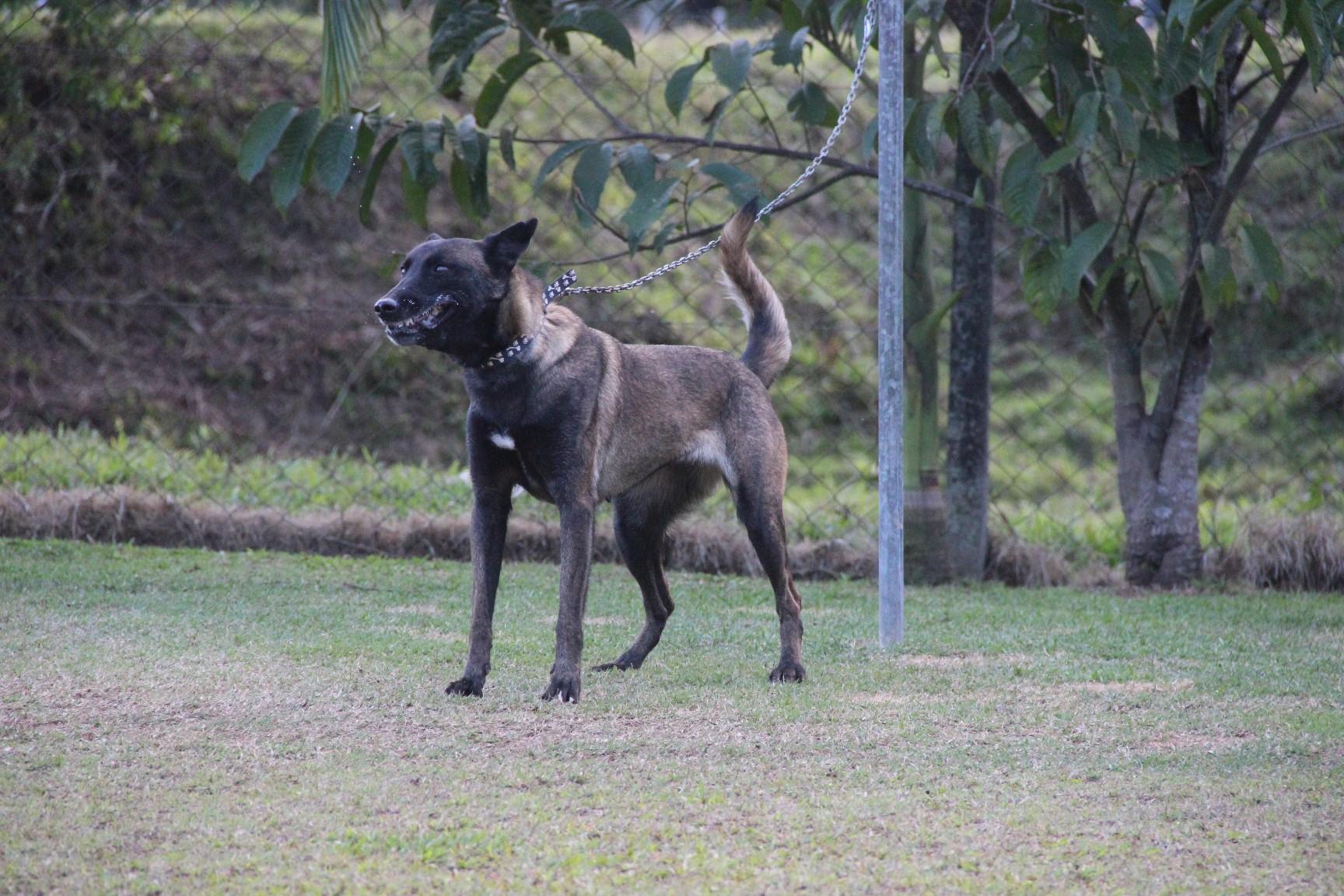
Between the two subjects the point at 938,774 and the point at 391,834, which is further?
the point at 938,774

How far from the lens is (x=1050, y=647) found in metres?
4.21

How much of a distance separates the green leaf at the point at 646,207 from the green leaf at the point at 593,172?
0.12m

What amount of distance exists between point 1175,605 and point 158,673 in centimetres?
342

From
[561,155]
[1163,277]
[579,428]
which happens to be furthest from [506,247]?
[1163,277]

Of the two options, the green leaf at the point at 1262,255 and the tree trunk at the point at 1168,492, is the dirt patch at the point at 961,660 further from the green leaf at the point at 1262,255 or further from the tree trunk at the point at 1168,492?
the tree trunk at the point at 1168,492

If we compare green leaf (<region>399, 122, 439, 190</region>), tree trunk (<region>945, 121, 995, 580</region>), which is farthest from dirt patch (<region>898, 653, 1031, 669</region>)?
green leaf (<region>399, 122, 439, 190</region>)

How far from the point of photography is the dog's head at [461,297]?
3.47 meters

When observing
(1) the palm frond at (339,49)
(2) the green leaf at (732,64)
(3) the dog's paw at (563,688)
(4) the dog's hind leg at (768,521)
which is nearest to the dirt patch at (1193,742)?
(4) the dog's hind leg at (768,521)

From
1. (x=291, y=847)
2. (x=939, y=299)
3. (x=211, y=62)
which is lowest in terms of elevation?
(x=291, y=847)

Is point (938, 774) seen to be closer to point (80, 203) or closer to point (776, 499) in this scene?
point (776, 499)

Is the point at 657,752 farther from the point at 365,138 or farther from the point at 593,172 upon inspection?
the point at 365,138

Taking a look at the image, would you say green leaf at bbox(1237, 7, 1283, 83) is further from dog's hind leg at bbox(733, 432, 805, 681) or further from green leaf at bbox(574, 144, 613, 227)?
green leaf at bbox(574, 144, 613, 227)

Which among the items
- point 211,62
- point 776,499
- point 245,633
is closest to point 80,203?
point 211,62

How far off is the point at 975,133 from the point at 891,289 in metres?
0.75
